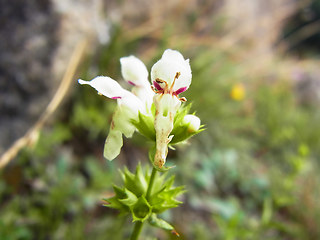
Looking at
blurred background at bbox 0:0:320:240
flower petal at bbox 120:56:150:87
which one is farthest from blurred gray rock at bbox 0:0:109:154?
flower petal at bbox 120:56:150:87

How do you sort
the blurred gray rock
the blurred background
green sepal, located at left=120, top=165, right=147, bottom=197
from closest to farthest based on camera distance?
green sepal, located at left=120, top=165, right=147, bottom=197, the blurred background, the blurred gray rock

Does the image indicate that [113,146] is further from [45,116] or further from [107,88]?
[45,116]

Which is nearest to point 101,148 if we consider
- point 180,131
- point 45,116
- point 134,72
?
point 45,116

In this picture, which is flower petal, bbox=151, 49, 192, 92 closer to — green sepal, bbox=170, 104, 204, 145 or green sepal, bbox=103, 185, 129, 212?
green sepal, bbox=170, 104, 204, 145

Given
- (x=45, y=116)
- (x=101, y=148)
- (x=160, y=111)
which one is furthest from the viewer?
(x=101, y=148)

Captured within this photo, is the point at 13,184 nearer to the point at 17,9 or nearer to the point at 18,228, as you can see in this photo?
the point at 18,228

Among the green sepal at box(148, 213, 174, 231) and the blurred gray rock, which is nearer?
the green sepal at box(148, 213, 174, 231)

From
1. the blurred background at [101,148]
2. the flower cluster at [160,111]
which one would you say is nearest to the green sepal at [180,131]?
the flower cluster at [160,111]
